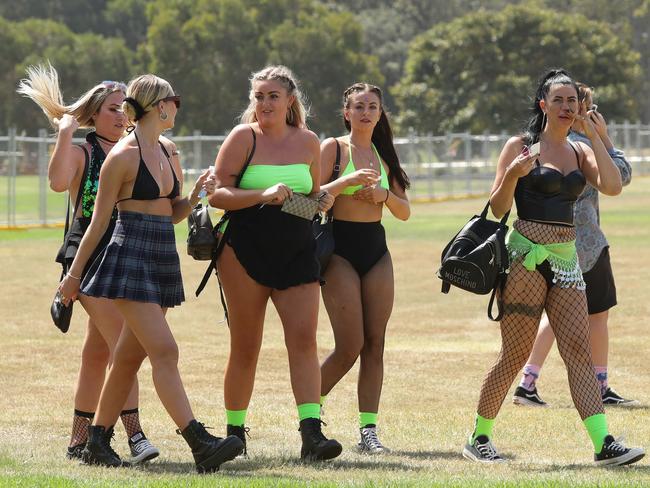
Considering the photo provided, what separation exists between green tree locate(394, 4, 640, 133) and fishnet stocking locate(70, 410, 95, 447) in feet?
199

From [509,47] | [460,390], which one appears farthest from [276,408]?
[509,47]

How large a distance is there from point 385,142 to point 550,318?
145 centimetres

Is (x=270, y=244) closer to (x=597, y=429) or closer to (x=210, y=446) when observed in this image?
(x=210, y=446)

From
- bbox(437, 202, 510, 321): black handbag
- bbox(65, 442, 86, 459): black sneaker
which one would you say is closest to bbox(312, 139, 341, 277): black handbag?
bbox(437, 202, 510, 321): black handbag

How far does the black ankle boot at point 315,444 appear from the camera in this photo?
718 centimetres

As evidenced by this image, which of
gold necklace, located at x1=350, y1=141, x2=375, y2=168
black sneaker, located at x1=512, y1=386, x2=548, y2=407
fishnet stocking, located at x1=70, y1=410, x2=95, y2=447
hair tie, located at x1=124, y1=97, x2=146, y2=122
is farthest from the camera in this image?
black sneaker, located at x1=512, y1=386, x2=548, y2=407

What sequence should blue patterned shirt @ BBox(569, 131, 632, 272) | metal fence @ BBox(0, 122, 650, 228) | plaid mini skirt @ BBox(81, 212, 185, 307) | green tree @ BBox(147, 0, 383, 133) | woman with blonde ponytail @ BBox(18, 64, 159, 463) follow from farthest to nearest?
1. green tree @ BBox(147, 0, 383, 133)
2. metal fence @ BBox(0, 122, 650, 228)
3. blue patterned shirt @ BBox(569, 131, 632, 272)
4. woman with blonde ponytail @ BBox(18, 64, 159, 463)
5. plaid mini skirt @ BBox(81, 212, 185, 307)

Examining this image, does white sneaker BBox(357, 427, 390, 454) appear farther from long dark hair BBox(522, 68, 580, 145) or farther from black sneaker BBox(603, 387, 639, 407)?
black sneaker BBox(603, 387, 639, 407)

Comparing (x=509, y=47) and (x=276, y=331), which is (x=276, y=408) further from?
(x=509, y=47)

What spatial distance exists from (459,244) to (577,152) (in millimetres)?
816

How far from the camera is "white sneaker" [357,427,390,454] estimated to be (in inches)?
306

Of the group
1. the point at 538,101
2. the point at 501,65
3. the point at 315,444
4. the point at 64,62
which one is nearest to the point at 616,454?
the point at 315,444

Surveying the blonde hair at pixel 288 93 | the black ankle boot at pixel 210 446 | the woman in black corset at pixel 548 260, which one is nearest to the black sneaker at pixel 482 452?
the woman in black corset at pixel 548 260

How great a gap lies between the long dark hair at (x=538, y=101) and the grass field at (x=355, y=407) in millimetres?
1696
